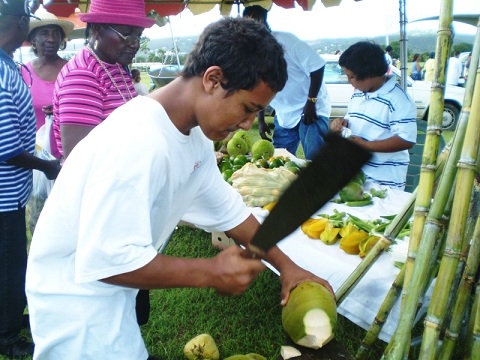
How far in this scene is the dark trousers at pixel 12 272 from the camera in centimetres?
268

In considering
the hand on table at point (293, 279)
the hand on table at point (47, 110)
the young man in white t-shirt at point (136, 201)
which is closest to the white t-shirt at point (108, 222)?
the young man in white t-shirt at point (136, 201)

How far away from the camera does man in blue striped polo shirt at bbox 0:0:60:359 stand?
2504mm

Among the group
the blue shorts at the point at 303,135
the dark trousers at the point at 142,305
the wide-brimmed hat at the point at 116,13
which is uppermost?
the wide-brimmed hat at the point at 116,13

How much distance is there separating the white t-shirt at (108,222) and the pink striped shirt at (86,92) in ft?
3.74

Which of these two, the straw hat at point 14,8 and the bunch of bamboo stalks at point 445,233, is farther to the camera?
the straw hat at point 14,8

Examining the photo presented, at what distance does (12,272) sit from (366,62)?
114 inches

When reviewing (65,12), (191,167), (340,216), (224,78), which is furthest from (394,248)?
(65,12)

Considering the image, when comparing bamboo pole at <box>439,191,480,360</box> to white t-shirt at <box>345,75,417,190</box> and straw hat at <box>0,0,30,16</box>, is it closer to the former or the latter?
white t-shirt at <box>345,75,417,190</box>

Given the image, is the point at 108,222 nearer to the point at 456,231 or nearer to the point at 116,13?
the point at 456,231

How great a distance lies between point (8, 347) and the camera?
2.91m

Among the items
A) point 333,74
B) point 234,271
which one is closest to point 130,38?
point 234,271

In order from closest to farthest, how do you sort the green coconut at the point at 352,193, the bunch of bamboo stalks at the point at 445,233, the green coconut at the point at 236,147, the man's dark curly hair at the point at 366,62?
the bunch of bamboo stalks at the point at 445,233 < the green coconut at the point at 352,193 < the man's dark curly hair at the point at 366,62 < the green coconut at the point at 236,147

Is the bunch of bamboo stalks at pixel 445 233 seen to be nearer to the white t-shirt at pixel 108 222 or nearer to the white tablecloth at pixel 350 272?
the white tablecloth at pixel 350 272

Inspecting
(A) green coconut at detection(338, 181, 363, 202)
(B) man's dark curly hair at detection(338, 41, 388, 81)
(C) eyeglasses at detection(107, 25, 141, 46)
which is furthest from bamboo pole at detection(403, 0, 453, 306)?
(B) man's dark curly hair at detection(338, 41, 388, 81)
